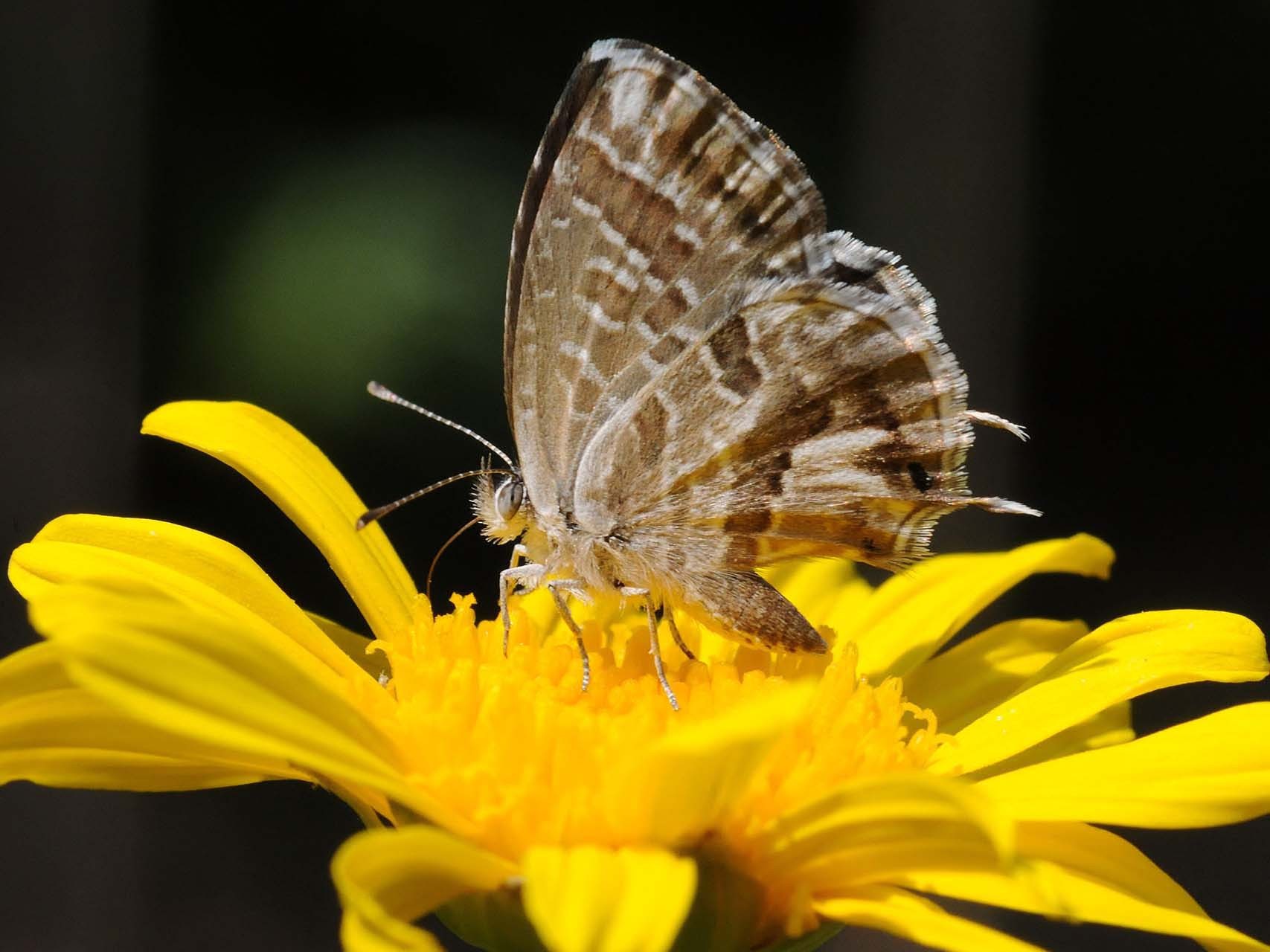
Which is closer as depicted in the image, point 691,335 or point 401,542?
point 691,335

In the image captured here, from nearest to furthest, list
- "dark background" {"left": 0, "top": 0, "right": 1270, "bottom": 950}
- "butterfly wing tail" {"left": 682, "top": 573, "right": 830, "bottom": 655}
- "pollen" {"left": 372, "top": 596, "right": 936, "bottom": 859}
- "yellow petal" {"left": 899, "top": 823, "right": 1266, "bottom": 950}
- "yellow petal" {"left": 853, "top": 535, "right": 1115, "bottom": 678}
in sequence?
1. "yellow petal" {"left": 899, "top": 823, "right": 1266, "bottom": 950}
2. "pollen" {"left": 372, "top": 596, "right": 936, "bottom": 859}
3. "butterfly wing tail" {"left": 682, "top": 573, "right": 830, "bottom": 655}
4. "yellow petal" {"left": 853, "top": 535, "right": 1115, "bottom": 678}
5. "dark background" {"left": 0, "top": 0, "right": 1270, "bottom": 950}

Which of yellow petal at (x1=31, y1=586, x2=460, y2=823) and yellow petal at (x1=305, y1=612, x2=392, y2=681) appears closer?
yellow petal at (x1=31, y1=586, x2=460, y2=823)

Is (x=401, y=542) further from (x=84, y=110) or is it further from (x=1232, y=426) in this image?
(x=1232, y=426)

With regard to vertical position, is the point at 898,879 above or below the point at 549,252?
below

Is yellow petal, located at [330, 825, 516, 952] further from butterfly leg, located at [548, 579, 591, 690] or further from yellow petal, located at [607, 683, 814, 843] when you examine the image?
butterfly leg, located at [548, 579, 591, 690]

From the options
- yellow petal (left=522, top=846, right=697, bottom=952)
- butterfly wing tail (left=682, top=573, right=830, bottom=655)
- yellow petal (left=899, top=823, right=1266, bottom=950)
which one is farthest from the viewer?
butterfly wing tail (left=682, top=573, right=830, bottom=655)

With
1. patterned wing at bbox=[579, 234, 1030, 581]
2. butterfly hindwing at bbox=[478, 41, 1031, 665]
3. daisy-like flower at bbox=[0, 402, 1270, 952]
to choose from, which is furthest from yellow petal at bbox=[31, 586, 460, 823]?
patterned wing at bbox=[579, 234, 1030, 581]

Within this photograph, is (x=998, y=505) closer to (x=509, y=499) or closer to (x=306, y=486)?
(x=509, y=499)

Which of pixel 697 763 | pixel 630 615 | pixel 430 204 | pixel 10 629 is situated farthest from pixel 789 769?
pixel 10 629
